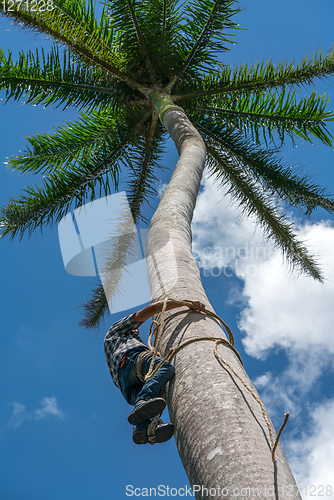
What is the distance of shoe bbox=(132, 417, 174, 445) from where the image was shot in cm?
181

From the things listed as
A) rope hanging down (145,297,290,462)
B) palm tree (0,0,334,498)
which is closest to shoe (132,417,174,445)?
rope hanging down (145,297,290,462)

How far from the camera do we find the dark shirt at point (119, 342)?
2.42 meters

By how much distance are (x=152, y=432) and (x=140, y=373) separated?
0.40 meters

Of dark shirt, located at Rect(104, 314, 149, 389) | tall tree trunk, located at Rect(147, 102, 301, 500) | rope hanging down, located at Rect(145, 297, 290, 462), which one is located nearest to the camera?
tall tree trunk, located at Rect(147, 102, 301, 500)

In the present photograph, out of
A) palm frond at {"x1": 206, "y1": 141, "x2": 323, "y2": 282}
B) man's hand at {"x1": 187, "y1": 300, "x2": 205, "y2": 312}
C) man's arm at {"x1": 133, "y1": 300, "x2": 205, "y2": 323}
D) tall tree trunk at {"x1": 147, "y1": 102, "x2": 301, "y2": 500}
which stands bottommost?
tall tree trunk at {"x1": 147, "y1": 102, "x2": 301, "y2": 500}

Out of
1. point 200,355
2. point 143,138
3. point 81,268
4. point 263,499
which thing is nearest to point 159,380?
point 200,355

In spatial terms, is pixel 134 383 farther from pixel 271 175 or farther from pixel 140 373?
pixel 271 175

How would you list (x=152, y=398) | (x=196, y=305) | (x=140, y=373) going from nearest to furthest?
(x=152, y=398) → (x=196, y=305) → (x=140, y=373)

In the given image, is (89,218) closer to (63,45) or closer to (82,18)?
(63,45)

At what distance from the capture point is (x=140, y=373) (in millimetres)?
2199

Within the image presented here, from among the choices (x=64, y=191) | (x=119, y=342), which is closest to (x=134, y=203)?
(x=64, y=191)

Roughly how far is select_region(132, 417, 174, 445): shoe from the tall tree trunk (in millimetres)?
234

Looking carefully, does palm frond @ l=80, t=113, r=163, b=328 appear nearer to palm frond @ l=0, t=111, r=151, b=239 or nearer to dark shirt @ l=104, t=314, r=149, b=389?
palm frond @ l=0, t=111, r=151, b=239

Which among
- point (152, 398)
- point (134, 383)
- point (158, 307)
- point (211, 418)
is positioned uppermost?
point (158, 307)
